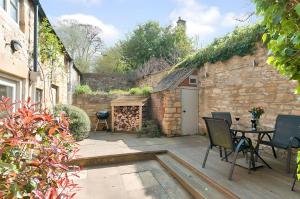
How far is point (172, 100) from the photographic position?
718cm

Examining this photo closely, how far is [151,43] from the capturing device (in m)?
17.6

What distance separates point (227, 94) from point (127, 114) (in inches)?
159

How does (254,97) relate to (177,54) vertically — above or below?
below

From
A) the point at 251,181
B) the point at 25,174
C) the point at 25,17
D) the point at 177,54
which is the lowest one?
the point at 251,181

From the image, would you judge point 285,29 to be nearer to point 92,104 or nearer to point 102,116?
point 102,116

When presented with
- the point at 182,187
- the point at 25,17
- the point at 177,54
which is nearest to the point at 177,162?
the point at 182,187

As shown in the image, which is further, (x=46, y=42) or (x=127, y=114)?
(x=127, y=114)

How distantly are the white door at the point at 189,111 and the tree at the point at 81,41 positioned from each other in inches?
476

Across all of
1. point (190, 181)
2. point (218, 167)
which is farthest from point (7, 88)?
point (218, 167)

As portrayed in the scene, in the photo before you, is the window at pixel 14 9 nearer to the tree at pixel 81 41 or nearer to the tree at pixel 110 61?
the tree at pixel 110 61

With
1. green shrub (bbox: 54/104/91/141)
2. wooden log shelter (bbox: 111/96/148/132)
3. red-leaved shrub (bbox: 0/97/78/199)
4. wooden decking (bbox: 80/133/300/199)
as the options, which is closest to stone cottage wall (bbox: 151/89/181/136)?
wooden decking (bbox: 80/133/300/199)

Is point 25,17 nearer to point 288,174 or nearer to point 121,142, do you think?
point 121,142

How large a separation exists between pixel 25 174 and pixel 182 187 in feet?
9.20

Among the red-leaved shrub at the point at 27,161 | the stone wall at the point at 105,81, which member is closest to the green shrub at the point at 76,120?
the red-leaved shrub at the point at 27,161
